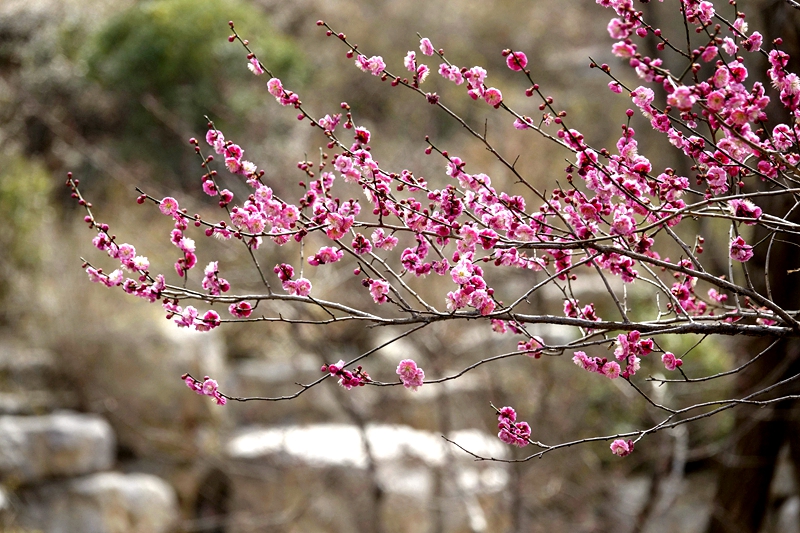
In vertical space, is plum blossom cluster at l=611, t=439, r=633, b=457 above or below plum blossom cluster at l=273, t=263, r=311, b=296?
below

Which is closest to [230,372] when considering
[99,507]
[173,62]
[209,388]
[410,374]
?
[99,507]

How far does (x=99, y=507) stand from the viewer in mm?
6375

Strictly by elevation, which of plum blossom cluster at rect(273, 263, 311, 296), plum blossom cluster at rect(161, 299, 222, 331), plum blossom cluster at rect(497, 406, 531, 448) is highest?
plum blossom cluster at rect(273, 263, 311, 296)

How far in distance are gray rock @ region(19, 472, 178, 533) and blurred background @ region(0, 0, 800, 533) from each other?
0.05 ft

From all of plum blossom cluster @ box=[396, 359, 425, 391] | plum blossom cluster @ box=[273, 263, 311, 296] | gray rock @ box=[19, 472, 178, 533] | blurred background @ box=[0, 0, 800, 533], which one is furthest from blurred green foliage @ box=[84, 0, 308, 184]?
plum blossom cluster @ box=[396, 359, 425, 391]

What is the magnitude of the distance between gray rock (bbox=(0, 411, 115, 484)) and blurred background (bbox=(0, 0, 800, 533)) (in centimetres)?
2

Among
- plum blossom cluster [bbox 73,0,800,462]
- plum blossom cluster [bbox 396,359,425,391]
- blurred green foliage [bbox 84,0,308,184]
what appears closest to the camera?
plum blossom cluster [bbox 73,0,800,462]

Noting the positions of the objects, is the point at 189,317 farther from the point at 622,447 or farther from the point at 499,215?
the point at 622,447

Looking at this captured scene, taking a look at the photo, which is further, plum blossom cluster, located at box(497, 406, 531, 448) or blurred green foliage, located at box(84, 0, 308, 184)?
blurred green foliage, located at box(84, 0, 308, 184)

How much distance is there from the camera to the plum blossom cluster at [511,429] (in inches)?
69.2

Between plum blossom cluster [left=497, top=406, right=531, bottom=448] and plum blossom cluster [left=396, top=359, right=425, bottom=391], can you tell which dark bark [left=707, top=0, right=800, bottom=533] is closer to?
plum blossom cluster [left=497, top=406, right=531, bottom=448]

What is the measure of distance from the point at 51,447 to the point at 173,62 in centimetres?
379

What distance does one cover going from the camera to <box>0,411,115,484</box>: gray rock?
243 inches

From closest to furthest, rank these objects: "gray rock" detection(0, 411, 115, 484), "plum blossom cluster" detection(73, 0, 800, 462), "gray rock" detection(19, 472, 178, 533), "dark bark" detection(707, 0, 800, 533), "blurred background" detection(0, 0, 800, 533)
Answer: "plum blossom cluster" detection(73, 0, 800, 462), "dark bark" detection(707, 0, 800, 533), "blurred background" detection(0, 0, 800, 533), "gray rock" detection(0, 411, 115, 484), "gray rock" detection(19, 472, 178, 533)
